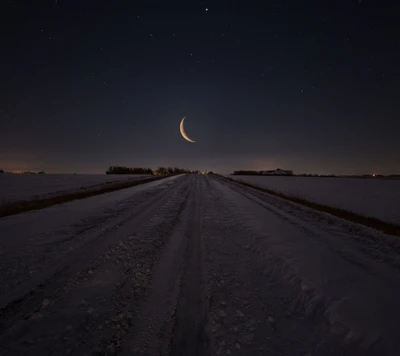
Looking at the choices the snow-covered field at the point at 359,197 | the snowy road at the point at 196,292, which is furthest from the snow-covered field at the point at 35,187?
the snow-covered field at the point at 359,197

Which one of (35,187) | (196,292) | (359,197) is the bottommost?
(196,292)

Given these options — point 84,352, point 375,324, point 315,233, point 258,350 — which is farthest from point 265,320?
point 315,233

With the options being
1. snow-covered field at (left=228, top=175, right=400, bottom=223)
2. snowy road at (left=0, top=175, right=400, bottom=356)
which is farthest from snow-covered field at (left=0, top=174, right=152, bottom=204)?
snow-covered field at (left=228, top=175, right=400, bottom=223)

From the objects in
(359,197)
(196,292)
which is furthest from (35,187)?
(359,197)

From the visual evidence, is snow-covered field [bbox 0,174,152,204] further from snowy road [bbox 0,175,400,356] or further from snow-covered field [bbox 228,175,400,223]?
snow-covered field [bbox 228,175,400,223]

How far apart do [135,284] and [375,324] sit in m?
3.07

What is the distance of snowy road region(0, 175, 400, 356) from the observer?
209 cm

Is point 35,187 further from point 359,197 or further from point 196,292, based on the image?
point 359,197

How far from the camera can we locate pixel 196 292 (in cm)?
292

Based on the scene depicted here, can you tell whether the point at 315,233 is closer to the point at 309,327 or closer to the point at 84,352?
the point at 309,327

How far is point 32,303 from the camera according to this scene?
2.63m

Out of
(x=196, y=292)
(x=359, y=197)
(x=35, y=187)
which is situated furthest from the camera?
(x=35, y=187)

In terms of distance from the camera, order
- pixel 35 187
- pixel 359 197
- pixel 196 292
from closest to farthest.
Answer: pixel 196 292
pixel 359 197
pixel 35 187

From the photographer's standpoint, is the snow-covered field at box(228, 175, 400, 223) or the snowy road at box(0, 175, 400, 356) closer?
the snowy road at box(0, 175, 400, 356)
